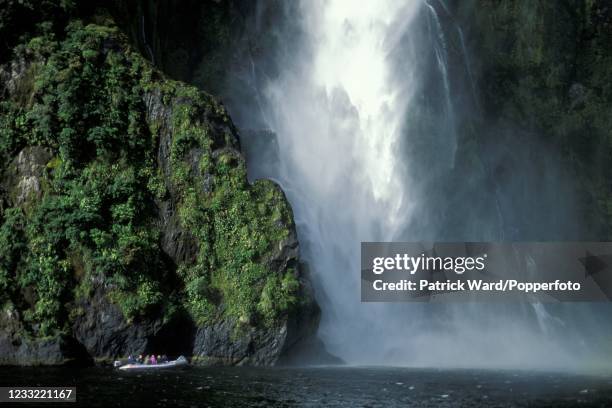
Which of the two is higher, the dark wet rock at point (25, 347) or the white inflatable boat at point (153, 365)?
the dark wet rock at point (25, 347)

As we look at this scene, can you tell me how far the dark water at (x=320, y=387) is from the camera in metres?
17.7

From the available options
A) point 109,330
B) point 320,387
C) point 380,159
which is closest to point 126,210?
point 109,330

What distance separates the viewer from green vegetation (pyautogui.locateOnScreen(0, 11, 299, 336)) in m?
25.3

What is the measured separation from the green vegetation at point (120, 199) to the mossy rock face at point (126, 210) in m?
0.04

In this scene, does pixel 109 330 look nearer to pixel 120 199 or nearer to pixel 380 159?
pixel 120 199

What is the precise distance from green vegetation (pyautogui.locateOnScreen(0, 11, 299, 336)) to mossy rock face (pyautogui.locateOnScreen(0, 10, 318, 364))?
0.04 m

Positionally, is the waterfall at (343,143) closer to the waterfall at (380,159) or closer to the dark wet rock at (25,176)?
the waterfall at (380,159)

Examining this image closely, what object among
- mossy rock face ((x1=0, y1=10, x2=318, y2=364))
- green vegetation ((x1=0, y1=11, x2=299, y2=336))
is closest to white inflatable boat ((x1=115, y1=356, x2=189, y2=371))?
mossy rock face ((x1=0, y1=10, x2=318, y2=364))

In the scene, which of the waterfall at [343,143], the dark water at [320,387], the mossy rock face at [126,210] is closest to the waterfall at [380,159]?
the waterfall at [343,143]

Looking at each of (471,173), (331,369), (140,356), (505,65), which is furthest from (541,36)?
(140,356)

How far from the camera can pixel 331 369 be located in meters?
24.8

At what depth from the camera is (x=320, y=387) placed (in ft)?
66.1

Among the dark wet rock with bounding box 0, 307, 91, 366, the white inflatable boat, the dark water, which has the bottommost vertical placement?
the dark water

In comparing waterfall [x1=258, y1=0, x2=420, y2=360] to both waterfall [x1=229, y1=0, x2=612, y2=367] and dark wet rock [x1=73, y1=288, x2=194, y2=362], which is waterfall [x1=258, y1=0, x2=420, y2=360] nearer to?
waterfall [x1=229, y1=0, x2=612, y2=367]
